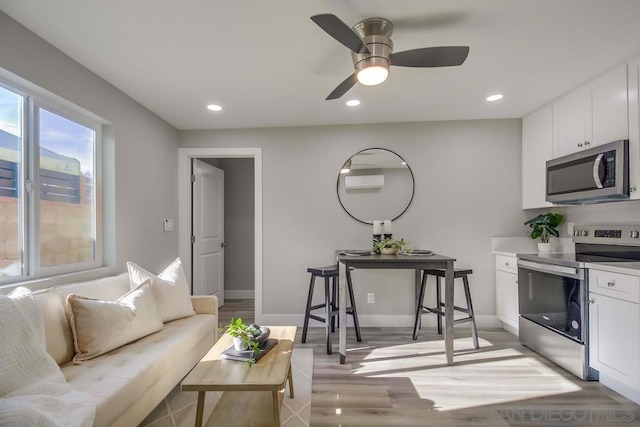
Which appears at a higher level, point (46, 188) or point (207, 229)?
point (46, 188)

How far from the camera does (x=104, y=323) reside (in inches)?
72.0

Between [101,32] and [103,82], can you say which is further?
[103,82]

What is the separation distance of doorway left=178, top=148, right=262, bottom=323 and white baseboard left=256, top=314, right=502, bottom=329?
213 millimetres

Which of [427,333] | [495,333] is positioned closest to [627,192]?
[495,333]

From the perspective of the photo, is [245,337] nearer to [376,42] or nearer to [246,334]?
[246,334]

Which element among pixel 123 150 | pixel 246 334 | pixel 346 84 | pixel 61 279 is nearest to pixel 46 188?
pixel 61 279

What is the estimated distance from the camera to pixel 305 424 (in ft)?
6.13

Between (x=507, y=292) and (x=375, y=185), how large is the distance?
178 cm

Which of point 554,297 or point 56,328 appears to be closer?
point 56,328

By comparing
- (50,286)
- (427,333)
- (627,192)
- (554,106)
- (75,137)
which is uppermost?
(554,106)

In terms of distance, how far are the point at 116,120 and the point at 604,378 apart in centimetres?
427

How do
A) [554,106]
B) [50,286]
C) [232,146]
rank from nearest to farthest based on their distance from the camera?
[50,286] < [554,106] < [232,146]

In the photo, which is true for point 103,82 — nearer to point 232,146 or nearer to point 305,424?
point 232,146

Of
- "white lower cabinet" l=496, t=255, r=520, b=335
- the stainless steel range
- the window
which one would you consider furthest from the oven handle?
the window
